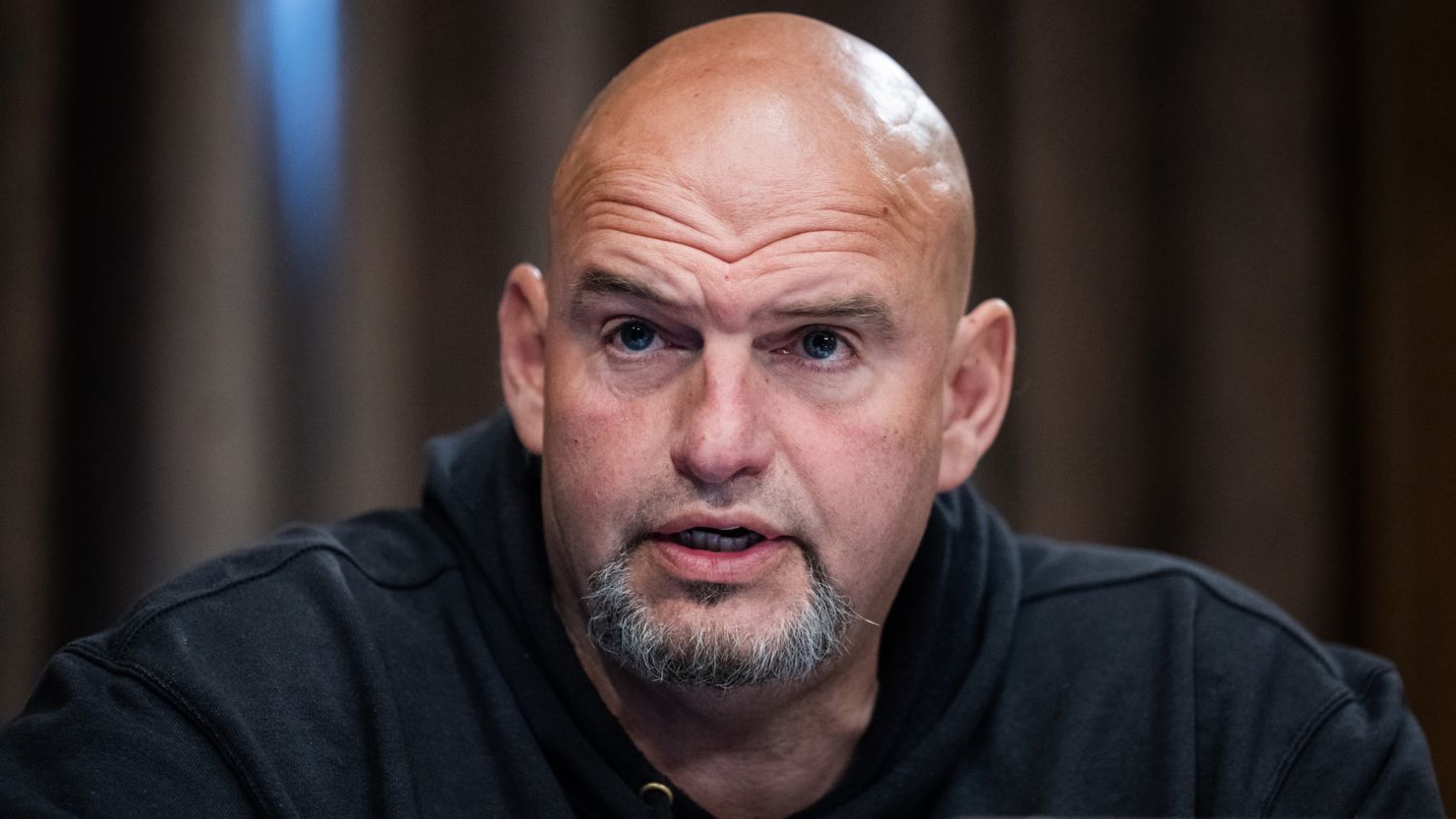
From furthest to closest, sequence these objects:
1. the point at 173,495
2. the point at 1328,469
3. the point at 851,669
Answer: the point at 1328,469, the point at 173,495, the point at 851,669

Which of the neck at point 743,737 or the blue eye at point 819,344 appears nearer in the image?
the blue eye at point 819,344

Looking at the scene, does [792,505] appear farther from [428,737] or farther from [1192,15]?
[1192,15]

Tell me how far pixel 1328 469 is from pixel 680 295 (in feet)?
6.13

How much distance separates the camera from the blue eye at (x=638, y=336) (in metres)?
1.49

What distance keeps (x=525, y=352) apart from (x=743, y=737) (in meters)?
0.49

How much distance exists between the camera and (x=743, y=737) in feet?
5.21

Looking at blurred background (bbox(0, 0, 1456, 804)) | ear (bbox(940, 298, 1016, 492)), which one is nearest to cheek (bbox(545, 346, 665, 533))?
ear (bbox(940, 298, 1016, 492))

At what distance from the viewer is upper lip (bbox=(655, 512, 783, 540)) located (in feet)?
4.57

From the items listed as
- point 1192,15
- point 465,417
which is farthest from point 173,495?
point 1192,15

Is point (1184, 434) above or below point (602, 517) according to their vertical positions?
below

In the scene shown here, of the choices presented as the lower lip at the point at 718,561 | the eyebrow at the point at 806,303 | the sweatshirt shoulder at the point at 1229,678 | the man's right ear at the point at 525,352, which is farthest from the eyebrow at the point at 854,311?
the sweatshirt shoulder at the point at 1229,678

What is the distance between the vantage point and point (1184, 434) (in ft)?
9.36

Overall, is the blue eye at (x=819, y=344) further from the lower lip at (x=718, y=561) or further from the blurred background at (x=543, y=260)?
the blurred background at (x=543, y=260)

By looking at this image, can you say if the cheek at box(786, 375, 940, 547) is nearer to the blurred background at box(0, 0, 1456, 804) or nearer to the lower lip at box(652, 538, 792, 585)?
the lower lip at box(652, 538, 792, 585)
